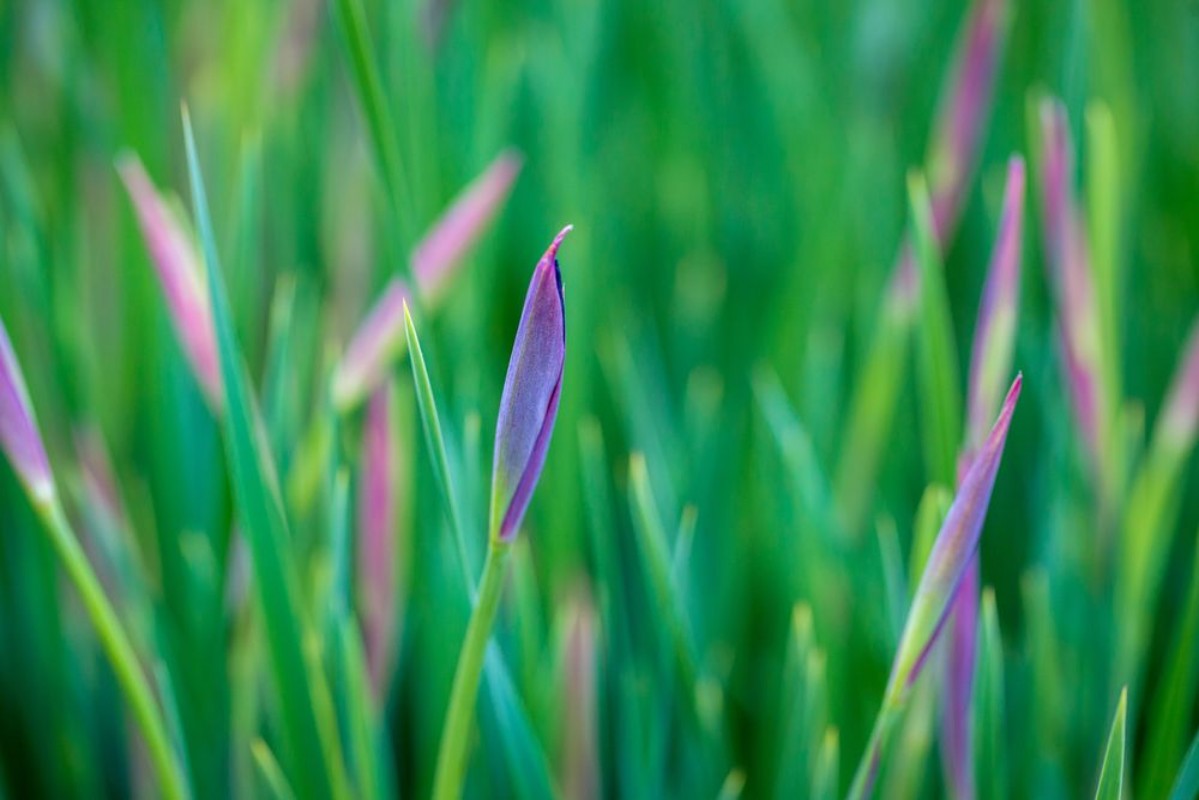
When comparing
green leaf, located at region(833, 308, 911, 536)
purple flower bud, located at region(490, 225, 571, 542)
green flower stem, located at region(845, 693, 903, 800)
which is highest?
purple flower bud, located at region(490, 225, 571, 542)

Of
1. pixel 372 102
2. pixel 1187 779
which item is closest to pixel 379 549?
pixel 372 102

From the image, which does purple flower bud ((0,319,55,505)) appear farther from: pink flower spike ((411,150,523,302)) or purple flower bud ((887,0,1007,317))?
purple flower bud ((887,0,1007,317))

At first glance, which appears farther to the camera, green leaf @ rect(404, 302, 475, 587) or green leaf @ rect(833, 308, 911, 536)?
green leaf @ rect(833, 308, 911, 536)

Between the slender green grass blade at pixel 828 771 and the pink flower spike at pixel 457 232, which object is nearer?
the slender green grass blade at pixel 828 771

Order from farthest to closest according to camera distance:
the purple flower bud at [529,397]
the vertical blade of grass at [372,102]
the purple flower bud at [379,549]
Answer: the purple flower bud at [379,549] < the vertical blade of grass at [372,102] < the purple flower bud at [529,397]

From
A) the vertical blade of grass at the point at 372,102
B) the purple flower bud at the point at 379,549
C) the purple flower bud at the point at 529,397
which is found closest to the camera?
the purple flower bud at the point at 529,397

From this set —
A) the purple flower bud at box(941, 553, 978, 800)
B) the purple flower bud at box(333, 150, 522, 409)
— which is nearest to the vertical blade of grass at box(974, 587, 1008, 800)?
the purple flower bud at box(941, 553, 978, 800)

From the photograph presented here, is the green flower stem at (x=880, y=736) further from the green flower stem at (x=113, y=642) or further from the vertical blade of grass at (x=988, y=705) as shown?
the green flower stem at (x=113, y=642)

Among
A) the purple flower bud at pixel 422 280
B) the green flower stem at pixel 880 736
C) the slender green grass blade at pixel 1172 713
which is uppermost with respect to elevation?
the purple flower bud at pixel 422 280

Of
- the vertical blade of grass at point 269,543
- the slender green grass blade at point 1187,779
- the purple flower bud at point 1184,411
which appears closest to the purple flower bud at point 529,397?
the vertical blade of grass at point 269,543
